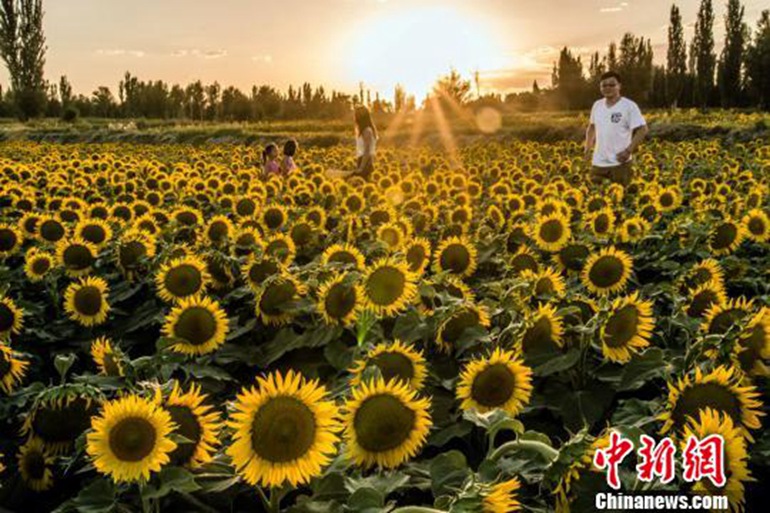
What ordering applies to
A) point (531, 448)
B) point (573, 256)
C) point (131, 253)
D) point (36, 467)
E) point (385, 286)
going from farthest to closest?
point (131, 253), point (573, 256), point (385, 286), point (36, 467), point (531, 448)

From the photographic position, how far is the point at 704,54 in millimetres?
58469

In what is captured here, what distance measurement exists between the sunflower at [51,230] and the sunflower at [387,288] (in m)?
3.54

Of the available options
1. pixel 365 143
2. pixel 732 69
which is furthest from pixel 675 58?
pixel 365 143

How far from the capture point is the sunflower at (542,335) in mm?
2920

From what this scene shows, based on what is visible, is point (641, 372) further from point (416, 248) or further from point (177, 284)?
point (177, 284)

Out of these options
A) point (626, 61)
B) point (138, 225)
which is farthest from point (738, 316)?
point (626, 61)

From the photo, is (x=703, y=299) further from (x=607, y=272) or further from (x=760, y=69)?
(x=760, y=69)

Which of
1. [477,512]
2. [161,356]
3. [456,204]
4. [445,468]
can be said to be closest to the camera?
[477,512]

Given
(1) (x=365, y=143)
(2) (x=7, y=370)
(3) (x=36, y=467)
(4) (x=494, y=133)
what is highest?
(4) (x=494, y=133)

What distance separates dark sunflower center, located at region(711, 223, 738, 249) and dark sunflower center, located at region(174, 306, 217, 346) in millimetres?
3860

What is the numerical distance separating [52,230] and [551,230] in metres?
4.05

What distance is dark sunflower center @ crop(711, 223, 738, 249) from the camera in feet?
17.2

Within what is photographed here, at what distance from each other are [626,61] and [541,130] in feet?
211

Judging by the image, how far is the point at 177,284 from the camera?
13.4 feet
